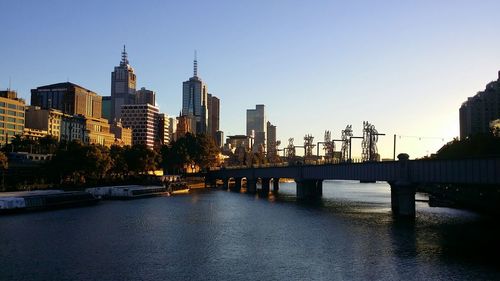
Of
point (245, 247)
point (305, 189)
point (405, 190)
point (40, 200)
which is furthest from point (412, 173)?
point (40, 200)

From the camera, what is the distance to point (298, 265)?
64.1 meters

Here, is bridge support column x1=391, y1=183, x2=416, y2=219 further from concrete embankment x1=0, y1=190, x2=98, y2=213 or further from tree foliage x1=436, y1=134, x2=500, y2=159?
concrete embankment x1=0, y1=190, x2=98, y2=213

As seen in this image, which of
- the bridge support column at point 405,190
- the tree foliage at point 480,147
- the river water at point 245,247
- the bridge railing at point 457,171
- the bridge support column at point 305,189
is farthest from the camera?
the bridge support column at point 305,189

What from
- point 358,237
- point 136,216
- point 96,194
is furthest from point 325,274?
point 96,194

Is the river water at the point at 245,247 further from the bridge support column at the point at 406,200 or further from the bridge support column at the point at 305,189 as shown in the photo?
the bridge support column at the point at 305,189

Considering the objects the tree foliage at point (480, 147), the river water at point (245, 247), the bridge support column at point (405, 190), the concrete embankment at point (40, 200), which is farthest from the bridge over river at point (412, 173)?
the concrete embankment at point (40, 200)

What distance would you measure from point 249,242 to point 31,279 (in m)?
34.6

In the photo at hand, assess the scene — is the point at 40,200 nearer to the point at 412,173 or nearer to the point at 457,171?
the point at 412,173

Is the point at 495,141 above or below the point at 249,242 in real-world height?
above

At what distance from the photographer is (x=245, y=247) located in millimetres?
76375

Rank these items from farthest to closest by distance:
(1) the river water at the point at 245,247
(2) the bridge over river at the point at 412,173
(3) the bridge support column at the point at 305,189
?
1. (3) the bridge support column at the point at 305,189
2. (2) the bridge over river at the point at 412,173
3. (1) the river water at the point at 245,247

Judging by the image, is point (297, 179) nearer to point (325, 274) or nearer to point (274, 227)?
point (274, 227)

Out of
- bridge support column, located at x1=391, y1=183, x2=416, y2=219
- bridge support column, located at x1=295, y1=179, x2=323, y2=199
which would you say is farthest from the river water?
bridge support column, located at x1=295, y1=179, x2=323, y2=199

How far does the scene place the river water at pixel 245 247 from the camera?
5997cm
